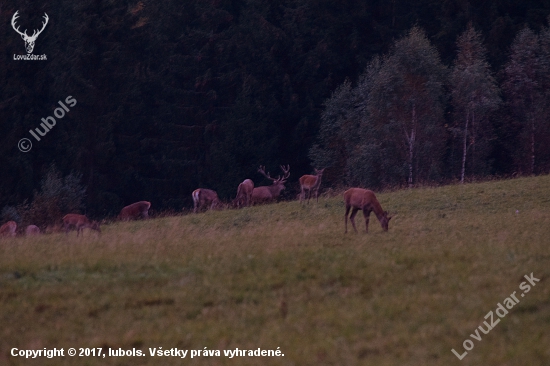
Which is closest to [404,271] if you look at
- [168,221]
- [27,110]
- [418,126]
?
[168,221]

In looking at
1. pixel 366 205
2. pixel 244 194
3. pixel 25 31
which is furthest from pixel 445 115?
pixel 366 205

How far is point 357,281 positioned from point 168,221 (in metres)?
11.6

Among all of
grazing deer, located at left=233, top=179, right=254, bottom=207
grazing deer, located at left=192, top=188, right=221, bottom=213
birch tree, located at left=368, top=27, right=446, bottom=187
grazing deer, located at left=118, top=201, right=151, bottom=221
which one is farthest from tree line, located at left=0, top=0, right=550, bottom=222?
grazing deer, located at left=233, top=179, right=254, bottom=207

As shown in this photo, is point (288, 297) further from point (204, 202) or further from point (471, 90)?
point (471, 90)

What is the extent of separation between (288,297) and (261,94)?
116 ft

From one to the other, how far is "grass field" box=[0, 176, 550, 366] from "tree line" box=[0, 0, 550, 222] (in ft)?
68.6

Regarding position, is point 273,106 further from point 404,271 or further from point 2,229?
point 404,271

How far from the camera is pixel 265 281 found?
9844mm

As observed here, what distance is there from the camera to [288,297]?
30.7ft

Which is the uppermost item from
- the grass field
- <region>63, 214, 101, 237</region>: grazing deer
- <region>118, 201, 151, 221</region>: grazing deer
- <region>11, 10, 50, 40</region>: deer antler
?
<region>11, 10, 50, 40</region>: deer antler

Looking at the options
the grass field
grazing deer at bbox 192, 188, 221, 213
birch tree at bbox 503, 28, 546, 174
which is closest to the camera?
the grass field

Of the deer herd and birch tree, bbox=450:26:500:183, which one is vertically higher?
birch tree, bbox=450:26:500:183

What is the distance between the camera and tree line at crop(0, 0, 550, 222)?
35.8 metres

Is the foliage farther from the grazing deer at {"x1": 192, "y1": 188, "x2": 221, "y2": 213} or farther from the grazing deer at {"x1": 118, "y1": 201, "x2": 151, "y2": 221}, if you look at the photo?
the grazing deer at {"x1": 192, "y1": 188, "x2": 221, "y2": 213}
